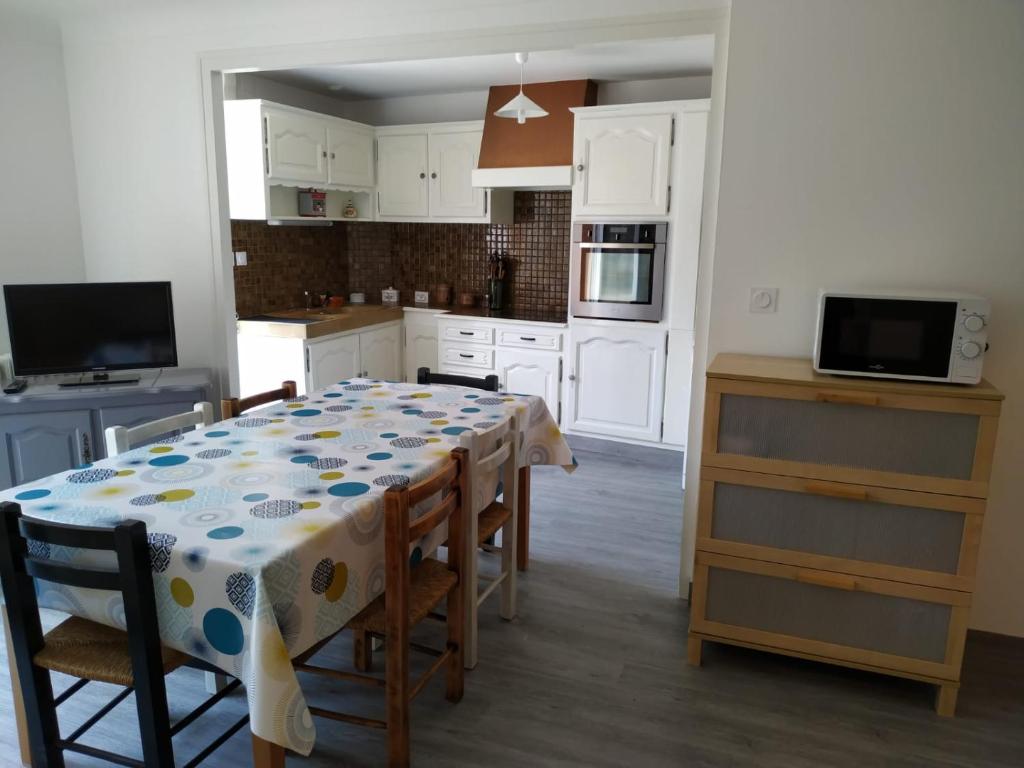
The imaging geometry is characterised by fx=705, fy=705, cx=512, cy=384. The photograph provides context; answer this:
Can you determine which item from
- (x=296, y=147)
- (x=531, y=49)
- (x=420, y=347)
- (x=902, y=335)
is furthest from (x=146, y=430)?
(x=420, y=347)

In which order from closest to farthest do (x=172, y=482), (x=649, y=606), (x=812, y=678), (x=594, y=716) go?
(x=172, y=482), (x=594, y=716), (x=812, y=678), (x=649, y=606)

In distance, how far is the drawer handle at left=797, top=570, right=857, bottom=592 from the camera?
2.22 m

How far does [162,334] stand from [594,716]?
102 inches

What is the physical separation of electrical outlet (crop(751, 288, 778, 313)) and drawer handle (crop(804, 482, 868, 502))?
69 centimetres

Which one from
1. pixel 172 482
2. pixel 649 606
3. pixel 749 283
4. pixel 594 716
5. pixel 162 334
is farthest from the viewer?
pixel 162 334

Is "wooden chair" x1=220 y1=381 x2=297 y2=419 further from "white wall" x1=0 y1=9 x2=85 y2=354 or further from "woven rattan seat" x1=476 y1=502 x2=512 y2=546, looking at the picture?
"white wall" x1=0 y1=9 x2=85 y2=354

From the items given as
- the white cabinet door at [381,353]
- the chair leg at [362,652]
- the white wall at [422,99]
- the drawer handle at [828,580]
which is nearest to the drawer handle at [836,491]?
the drawer handle at [828,580]

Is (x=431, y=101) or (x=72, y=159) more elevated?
(x=431, y=101)

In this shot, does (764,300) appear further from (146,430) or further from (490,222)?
(490,222)

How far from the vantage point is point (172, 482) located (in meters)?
1.84

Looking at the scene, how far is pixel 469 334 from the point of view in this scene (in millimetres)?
5090

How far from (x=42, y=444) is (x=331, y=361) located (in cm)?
187

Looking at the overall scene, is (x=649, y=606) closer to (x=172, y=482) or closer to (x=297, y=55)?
(x=172, y=482)

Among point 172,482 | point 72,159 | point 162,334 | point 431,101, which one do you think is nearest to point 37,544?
point 172,482
